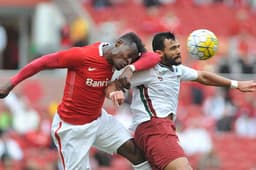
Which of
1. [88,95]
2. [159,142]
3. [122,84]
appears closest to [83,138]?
[88,95]

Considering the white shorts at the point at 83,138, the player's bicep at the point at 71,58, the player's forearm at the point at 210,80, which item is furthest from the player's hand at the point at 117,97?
the player's forearm at the point at 210,80

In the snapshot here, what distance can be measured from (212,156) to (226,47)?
645 cm

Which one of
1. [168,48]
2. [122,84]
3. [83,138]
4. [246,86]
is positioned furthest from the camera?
[246,86]

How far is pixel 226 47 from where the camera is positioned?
22219 millimetres

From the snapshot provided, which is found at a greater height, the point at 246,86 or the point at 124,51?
the point at 124,51

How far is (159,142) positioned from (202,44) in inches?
41.8

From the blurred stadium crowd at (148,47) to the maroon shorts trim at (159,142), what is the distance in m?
2.89

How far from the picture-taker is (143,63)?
1008 cm

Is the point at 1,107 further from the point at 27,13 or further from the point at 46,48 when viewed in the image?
the point at 27,13

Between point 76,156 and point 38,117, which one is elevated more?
point 76,156

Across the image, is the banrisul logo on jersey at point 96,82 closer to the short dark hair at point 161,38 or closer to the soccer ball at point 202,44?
the short dark hair at point 161,38

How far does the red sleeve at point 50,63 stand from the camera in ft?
33.1

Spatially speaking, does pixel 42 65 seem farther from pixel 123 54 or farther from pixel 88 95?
pixel 123 54

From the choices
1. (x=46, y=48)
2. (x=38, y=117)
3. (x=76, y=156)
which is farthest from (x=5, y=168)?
(x=46, y=48)
